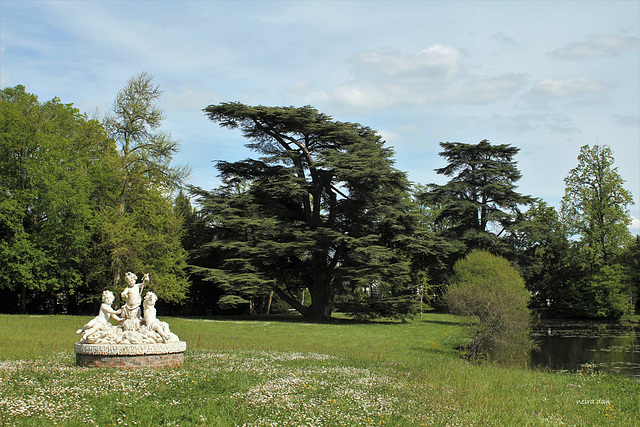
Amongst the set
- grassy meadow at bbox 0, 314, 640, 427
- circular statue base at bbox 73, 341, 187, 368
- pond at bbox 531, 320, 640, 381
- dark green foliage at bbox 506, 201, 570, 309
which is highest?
dark green foliage at bbox 506, 201, 570, 309

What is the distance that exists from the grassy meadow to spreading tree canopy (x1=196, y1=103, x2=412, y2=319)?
1606 cm

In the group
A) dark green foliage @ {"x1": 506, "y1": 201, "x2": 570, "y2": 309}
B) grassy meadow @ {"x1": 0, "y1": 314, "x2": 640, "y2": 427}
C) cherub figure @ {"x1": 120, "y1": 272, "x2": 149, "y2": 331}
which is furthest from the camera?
dark green foliage @ {"x1": 506, "y1": 201, "x2": 570, "y2": 309}

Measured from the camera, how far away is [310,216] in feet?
116

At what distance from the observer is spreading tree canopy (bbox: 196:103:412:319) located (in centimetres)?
3167

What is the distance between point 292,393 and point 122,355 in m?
3.74

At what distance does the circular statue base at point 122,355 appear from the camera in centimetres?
1063

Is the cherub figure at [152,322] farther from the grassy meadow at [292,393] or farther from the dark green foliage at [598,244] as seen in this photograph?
the dark green foliage at [598,244]

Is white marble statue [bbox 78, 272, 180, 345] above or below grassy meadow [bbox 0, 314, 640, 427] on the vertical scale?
above

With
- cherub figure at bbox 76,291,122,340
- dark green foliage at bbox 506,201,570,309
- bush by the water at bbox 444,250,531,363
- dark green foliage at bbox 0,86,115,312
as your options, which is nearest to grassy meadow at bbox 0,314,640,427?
cherub figure at bbox 76,291,122,340

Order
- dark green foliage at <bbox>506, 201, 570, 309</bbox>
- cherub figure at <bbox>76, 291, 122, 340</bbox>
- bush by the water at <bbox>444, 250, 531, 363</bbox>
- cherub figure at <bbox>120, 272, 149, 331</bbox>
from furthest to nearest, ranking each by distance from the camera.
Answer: dark green foliage at <bbox>506, 201, 570, 309</bbox> < bush by the water at <bbox>444, 250, 531, 363</bbox> < cherub figure at <bbox>120, 272, 149, 331</bbox> < cherub figure at <bbox>76, 291, 122, 340</bbox>

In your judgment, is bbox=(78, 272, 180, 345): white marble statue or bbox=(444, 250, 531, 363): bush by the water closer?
bbox=(78, 272, 180, 345): white marble statue

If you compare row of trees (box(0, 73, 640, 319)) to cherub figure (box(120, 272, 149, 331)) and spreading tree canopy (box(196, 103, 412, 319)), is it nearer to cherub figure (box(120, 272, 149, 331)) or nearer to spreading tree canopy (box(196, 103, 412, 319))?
spreading tree canopy (box(196, 103, 412, 319))

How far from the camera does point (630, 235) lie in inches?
1673

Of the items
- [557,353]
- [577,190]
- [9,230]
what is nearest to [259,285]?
[9,230]
